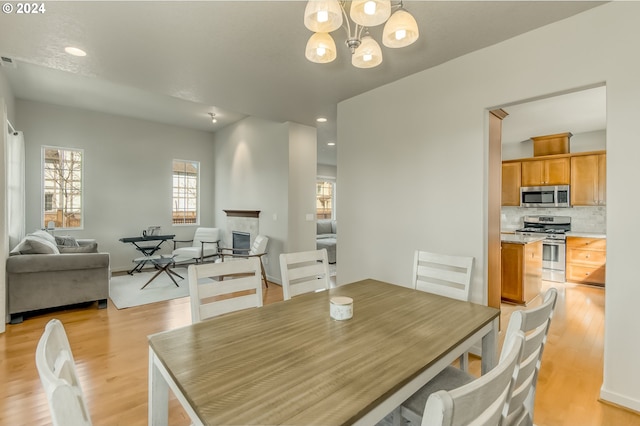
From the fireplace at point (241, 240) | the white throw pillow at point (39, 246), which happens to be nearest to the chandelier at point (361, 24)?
the white throw pillow at point (39, 246)

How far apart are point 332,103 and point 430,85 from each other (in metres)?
1.38

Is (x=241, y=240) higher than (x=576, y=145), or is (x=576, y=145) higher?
(x=576, y=145)

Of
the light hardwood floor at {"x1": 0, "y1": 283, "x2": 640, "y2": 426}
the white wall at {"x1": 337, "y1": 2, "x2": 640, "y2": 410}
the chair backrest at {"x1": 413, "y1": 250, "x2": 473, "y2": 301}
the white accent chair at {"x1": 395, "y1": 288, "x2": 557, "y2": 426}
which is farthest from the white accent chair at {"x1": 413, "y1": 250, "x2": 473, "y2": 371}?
the light hardwood floor at {"x1": 0, "y1": 283, "x2": 640, "y2": 426}

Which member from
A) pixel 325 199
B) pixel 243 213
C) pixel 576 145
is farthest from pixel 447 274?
pixel 325 199

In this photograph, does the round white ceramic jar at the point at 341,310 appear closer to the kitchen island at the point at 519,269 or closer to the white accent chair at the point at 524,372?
the white accent chair at the point at 524,372

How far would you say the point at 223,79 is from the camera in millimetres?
3248

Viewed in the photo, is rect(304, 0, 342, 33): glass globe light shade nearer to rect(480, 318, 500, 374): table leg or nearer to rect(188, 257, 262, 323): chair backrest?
rect(188, 257, 262, 323): chair backrest

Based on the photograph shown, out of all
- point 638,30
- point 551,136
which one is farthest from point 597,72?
point 551,136

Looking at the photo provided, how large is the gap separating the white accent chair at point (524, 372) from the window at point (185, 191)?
657cm

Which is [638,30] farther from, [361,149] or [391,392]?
[391,392]

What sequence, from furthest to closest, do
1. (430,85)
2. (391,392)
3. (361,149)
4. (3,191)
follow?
(361,149) → (3,191) → (430,85) → (391,392)

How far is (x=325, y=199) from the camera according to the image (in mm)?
10133

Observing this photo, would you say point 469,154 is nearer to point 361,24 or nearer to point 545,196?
point 361,24

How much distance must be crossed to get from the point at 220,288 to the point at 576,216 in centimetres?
653
